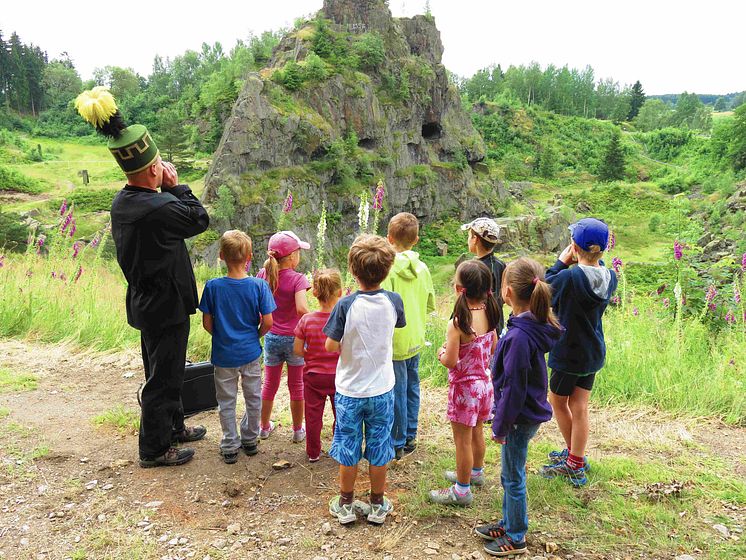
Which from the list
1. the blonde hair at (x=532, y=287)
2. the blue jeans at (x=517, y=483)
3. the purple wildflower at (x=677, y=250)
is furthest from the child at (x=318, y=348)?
the purple wildflower at (x=677, y=250)

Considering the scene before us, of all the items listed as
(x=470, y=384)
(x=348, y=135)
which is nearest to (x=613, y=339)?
(x=470, y=384)

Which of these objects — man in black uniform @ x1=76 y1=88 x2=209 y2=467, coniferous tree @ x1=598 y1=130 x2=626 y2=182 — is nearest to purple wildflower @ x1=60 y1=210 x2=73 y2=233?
man in black uniform @ x1=76 y1=88 x2=209 y2=467

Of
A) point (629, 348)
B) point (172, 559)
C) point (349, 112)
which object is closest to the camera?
point (172, 559)

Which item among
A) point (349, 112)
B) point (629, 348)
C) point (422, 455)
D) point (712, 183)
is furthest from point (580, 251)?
point (712, 183)

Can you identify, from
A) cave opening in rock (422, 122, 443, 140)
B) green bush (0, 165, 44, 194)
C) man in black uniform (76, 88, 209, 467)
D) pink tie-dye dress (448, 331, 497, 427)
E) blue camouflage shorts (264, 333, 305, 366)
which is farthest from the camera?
cave opening in rock (422, 122, 443, 140)

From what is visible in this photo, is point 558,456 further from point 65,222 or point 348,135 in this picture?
point 348,135

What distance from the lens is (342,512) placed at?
9.86ft

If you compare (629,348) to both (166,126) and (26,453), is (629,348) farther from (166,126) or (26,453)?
(166,126)

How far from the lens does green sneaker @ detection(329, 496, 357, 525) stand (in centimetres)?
295

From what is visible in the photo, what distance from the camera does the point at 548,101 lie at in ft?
310

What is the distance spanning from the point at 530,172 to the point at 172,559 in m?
72.4

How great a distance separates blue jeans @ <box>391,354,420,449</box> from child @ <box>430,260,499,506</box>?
20.1 inches

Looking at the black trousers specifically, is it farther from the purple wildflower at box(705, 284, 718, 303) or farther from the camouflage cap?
the purple wildflower at box(705, 284, 718, 303)

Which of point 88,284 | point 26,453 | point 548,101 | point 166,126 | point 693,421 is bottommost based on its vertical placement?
point 693,421
